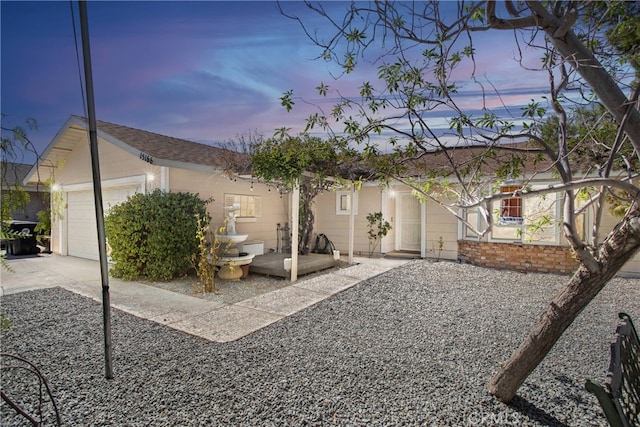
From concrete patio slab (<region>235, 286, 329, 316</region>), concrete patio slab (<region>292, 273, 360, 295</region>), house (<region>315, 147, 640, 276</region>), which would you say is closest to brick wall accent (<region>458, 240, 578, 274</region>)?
house (<region>315, 147, 640, 276</region>)

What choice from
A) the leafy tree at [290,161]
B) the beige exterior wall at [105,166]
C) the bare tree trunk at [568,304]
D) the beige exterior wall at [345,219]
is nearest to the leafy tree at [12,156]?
the leafy tree at [290,161]

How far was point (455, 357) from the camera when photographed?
3723 millimetres

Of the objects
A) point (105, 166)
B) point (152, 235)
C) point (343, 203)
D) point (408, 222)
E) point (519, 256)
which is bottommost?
point (519, 256)

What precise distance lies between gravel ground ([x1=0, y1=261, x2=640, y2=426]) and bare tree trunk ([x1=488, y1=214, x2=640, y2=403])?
23 centimetres

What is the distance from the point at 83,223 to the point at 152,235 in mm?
5469

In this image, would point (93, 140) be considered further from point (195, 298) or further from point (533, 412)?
point (533, 412)

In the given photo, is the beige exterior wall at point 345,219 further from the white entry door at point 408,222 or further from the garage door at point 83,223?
the garage door at point 83,223

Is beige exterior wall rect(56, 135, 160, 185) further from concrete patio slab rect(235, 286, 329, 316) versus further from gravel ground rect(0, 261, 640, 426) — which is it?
concrete patio slab rect(235, 286, 329, 316)

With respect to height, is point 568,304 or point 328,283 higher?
point 568,304

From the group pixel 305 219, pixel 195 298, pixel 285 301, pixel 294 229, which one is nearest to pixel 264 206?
pixel 305 219

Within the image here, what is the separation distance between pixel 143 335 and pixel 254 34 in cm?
410

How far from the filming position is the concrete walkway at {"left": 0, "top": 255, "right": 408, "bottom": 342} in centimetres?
471

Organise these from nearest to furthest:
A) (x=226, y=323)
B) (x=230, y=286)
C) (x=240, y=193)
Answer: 1. (x=226, y=323)
2. (x=230, y=286)
3. (x=240, y=193)

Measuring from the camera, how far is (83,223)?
10.9 metres
